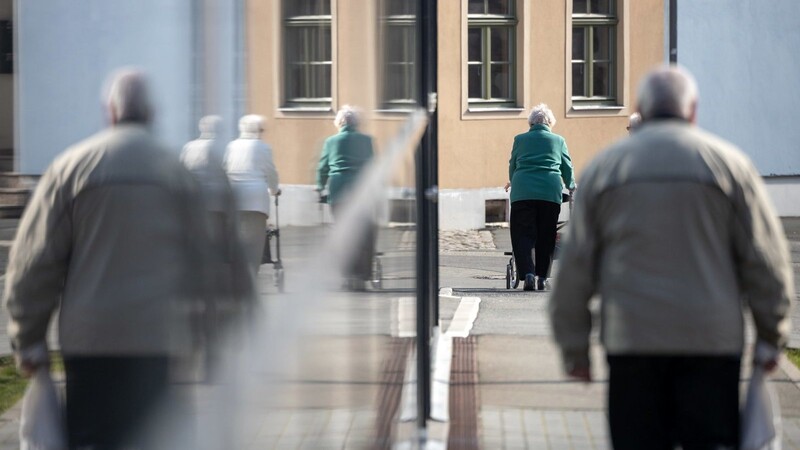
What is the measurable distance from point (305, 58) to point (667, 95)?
329 cm

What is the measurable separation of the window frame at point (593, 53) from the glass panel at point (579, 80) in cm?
3

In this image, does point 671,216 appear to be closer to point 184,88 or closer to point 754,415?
point 754,415

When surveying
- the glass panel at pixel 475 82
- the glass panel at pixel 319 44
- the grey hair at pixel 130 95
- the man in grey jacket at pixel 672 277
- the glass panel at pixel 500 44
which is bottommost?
the man in grey jacket at pixel 672 277

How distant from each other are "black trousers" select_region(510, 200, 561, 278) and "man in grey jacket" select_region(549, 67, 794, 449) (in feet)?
24.0

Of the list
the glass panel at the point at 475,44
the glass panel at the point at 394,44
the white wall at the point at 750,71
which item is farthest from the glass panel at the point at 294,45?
the glass panel at the point at 475,44

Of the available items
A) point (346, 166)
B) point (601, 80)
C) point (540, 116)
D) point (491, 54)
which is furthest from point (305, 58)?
point (601, 80)

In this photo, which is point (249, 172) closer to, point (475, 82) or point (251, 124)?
point (251, 124)

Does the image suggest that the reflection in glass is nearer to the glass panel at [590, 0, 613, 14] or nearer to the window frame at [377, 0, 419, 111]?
the glass panel at [590, 0, 613, 14]

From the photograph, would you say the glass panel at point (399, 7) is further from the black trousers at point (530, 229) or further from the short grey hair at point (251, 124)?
the black trousers at point (530, 229)

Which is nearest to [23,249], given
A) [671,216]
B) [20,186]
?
[20,186]

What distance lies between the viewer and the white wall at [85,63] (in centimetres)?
→ 67

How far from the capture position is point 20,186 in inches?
26.9

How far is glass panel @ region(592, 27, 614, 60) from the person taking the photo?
21000 millimetres

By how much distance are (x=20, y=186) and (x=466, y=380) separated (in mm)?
6925
